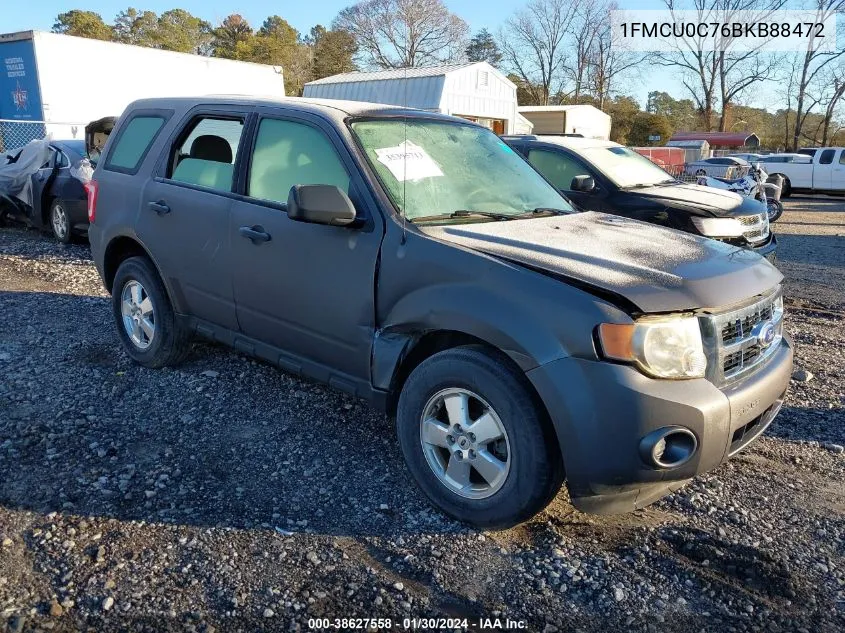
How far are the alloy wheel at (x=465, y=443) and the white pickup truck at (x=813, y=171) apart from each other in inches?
911

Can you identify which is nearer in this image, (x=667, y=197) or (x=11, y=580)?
(x=11, y=580)

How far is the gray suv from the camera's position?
2.71 m

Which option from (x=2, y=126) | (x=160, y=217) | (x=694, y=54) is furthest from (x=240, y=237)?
(x=694, y=54)

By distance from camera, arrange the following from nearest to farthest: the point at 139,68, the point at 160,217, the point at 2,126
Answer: the point at 160,217, the point at 2,126, the point at 139,68

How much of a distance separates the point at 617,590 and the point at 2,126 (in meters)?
17.0

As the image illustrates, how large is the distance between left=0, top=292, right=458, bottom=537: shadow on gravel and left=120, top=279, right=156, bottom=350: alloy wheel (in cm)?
24

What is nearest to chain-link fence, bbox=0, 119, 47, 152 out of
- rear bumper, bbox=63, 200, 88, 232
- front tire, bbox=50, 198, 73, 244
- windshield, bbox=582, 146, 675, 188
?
front tire, bbox=50, 198, 73, 244

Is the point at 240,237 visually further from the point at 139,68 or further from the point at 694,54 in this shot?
the point at 694,54

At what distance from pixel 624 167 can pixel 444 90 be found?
1980 cm

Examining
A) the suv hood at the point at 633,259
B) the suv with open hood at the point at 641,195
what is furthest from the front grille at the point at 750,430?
the suv with open hood at the point at 641,195

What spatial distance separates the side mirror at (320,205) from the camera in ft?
10.7

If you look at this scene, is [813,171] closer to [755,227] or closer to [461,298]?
[755,227]

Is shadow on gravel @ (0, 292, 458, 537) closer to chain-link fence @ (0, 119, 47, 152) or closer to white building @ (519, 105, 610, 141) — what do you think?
chain-link fence @ (0, 119, 47, 152)

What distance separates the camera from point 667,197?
7.61 meters
